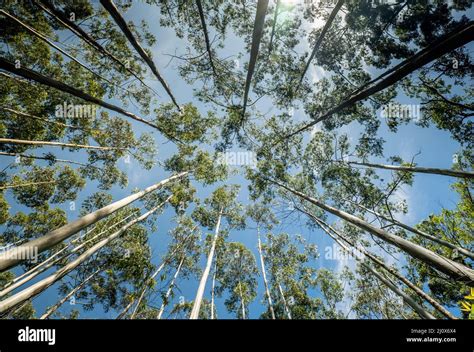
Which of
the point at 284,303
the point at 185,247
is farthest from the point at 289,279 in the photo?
the point at 185,247

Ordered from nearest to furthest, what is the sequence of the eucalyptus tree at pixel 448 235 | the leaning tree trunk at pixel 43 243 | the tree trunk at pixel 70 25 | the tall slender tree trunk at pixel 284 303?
the leaning tree trunk at pixel 43 243
the tree trunk at pixel 70 25
the eucalyptus tree at pixel 448 235
the tall slender tree trunk at pixel 284 303

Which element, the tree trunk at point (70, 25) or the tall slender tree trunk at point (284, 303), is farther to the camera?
the tall slender tree trunk at point (284, 303)

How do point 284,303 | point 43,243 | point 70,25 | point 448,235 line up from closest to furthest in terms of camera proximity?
1. point 43,243
2. point 70,25
3. point 448,235
4. point 284,303

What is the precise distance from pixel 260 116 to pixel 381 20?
19.7 ft

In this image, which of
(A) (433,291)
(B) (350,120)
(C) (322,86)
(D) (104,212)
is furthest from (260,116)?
(A) (433,291)

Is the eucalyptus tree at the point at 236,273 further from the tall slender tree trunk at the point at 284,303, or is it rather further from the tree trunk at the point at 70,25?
the tree trunk at the point at 70,25

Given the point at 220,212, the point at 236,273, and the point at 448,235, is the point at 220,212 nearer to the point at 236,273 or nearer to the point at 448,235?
the point at 236,273

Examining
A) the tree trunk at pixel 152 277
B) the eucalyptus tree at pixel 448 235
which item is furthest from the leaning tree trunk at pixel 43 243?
the eucalyptus tree at pixel 448 235

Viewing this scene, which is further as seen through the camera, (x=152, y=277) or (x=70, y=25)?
(x=152, y=277)

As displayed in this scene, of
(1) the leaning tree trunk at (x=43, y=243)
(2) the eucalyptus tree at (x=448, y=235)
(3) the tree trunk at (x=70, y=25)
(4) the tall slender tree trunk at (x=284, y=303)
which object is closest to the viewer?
(1) the leaning tree trunk at (x=43, y=243)

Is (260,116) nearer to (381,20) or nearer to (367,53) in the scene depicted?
(367,53)

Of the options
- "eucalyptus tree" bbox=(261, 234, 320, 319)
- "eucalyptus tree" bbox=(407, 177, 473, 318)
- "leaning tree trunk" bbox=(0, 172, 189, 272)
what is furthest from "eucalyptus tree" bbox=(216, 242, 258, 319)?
"leaning tree trunk" bbox=(0, 172, 189, 272)

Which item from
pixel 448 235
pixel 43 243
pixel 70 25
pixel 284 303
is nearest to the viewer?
pixel 43 243

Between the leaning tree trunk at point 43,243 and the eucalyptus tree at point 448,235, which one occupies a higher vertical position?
the leaning tree trunk at point 43,243
